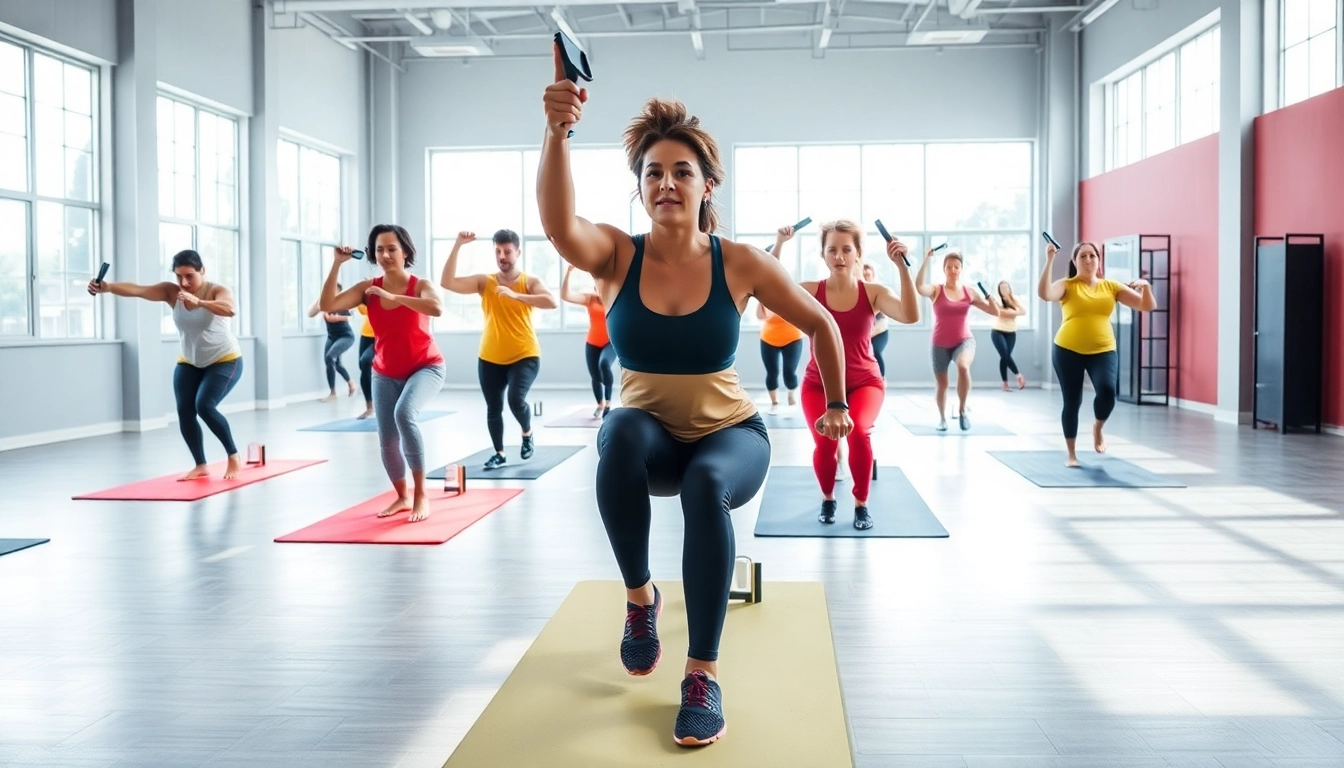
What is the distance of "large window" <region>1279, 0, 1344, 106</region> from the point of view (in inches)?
327

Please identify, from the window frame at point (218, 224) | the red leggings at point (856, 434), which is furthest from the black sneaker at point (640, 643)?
the window frame at point (218, 224)

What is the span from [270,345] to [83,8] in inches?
160

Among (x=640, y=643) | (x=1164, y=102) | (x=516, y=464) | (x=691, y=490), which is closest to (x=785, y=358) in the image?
(x=516, y=464)

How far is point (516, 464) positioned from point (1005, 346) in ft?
26.4

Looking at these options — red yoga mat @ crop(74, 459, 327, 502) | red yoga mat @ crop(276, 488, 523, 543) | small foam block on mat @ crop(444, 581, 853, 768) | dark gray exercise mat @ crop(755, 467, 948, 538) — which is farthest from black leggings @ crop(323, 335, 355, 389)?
small foam block on mat @ crop(444, 581, 853, 768)

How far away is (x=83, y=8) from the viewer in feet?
28.3

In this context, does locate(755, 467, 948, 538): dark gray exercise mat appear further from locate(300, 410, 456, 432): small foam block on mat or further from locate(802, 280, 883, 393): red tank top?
locate(300, 410, 456, 432): small foam block on mat

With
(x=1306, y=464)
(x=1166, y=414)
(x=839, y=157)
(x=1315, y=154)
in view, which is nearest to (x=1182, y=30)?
(x=1315, y=154)

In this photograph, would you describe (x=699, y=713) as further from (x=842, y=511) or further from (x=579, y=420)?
(x=579, y=420)

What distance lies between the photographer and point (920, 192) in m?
14.2

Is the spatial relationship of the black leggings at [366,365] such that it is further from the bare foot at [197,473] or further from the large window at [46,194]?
the bare foot at [197,473]

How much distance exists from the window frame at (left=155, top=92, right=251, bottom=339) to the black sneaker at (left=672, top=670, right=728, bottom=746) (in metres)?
8.75

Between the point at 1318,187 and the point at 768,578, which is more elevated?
the point at 1318,187

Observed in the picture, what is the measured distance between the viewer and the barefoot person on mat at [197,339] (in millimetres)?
6062
